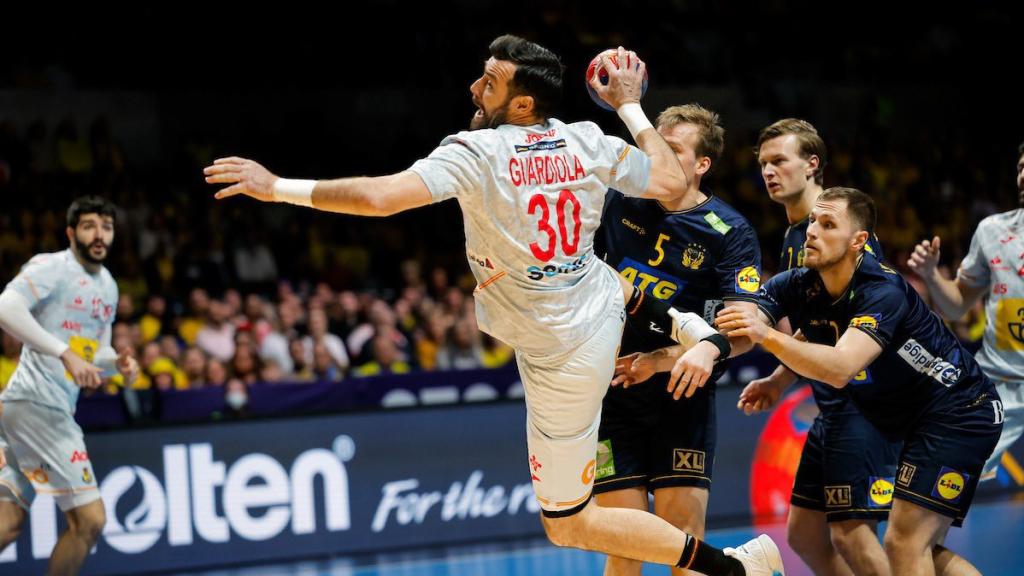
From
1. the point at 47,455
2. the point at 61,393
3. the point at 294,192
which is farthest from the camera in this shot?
the point at 61,393

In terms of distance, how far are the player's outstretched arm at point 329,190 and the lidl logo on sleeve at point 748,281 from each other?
1776 mm

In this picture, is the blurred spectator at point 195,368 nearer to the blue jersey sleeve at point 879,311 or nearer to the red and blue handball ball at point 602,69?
the red and blue handball ball at point 602,69

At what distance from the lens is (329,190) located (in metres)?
4.04

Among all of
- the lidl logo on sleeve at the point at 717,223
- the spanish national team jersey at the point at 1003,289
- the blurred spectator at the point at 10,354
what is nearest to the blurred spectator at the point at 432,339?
the blurred spectator at the point at 10,354

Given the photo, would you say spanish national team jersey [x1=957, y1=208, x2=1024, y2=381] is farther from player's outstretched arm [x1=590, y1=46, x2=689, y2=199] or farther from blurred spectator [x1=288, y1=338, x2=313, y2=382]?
blurred spectator [x1=288, y1=338, x2=313, y2=382]

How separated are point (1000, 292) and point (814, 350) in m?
2.28

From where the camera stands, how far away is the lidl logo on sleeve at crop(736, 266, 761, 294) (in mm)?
5205

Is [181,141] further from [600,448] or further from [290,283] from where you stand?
[600,448]

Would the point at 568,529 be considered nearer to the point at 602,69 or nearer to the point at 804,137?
the point at 602,69

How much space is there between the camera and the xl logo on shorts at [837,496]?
538 cm

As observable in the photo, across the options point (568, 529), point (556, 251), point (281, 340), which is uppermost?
point (556, 251)

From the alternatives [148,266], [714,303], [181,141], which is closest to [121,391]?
[148,266]

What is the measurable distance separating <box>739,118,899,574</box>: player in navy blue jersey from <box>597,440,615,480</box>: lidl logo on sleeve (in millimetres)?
682

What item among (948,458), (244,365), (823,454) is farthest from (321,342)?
(948,458)
